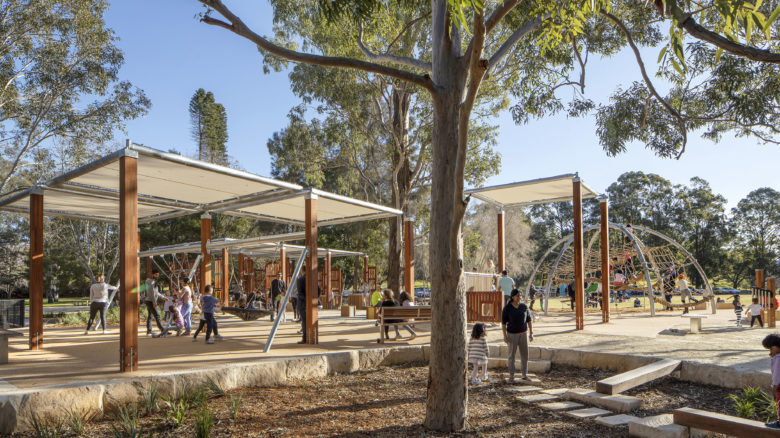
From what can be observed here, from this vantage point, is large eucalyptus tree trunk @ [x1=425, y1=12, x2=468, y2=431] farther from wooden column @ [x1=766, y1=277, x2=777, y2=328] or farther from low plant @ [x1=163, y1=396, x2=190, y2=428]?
wooden column @ [x1=766, y1=277, x2=777, y2=328]

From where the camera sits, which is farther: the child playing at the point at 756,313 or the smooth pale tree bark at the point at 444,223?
the child playing at the point at 756,313

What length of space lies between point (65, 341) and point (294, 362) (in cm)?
628

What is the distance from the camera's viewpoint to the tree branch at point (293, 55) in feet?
17.3

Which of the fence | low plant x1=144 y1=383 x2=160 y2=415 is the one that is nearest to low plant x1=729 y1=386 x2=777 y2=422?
low plant x1=144 y1=383 x2=160 y2=415

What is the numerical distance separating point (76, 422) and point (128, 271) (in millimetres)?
2349

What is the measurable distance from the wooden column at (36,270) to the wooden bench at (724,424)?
10.8 metres

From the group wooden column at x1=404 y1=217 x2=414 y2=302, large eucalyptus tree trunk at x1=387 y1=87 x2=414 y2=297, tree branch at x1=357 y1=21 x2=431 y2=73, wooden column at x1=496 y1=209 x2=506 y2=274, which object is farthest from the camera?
large eucalyptus tree trunk at x1=387 y1=87 x2=414 y2=297

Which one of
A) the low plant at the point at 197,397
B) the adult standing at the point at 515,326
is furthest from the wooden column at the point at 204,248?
the adult standing at the point at 515,326

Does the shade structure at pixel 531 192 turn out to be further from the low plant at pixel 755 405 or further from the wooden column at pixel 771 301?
the low plant at pixel 755 405

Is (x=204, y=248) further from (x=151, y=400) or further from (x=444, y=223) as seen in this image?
(x=444, y=223)

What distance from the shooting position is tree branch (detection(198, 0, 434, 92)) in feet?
17.3

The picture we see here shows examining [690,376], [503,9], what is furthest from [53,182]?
[690,376]

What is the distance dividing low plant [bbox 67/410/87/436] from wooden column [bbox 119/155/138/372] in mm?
1201

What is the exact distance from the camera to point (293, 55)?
529 centimetres
